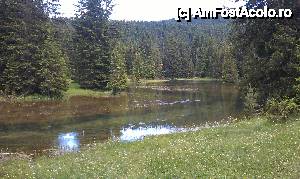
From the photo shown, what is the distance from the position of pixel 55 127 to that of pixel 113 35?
33288 mm

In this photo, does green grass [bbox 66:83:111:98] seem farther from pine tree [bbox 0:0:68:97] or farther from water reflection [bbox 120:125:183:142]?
water reflection [bbox 120:125:183:142]

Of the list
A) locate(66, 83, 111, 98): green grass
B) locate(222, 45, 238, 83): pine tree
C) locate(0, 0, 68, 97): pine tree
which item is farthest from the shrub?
locate(222, 45, 238, 83): pine tree

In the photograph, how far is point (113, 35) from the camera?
215 ft

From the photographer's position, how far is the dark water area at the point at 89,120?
93.2 feet

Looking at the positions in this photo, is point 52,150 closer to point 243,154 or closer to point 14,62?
point 243,154

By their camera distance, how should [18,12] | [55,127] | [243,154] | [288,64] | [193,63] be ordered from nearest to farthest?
[243,154] → [288,64] → [55,127] → [18,12] → [193,63]

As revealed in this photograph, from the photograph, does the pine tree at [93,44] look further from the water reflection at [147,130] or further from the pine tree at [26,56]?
the water reflection at [147,130]

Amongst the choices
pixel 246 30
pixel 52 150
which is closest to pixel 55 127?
pixel 52 150

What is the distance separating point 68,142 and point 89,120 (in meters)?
10.1

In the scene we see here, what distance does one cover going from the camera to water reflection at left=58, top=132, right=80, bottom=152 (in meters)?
25.1

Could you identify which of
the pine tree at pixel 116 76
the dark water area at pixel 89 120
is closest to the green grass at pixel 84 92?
the pine tree at pixel 116 76

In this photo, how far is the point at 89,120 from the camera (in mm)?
37969

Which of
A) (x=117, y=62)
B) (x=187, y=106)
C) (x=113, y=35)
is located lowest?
(x=187, y=106)

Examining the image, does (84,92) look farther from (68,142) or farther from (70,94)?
(68,142)
